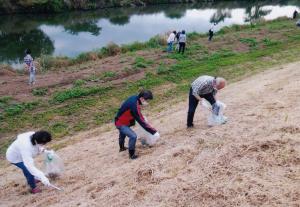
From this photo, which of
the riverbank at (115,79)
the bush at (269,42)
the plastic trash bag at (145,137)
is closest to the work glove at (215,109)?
the plastic trash bag at (145,137)

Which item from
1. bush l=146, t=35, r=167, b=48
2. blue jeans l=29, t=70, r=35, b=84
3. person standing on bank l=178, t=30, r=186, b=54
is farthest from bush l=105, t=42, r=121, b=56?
blue jeans l=29, t=70, r=35, b=84

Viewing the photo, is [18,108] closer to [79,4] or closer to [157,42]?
[157,42]

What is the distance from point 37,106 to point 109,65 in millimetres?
6520

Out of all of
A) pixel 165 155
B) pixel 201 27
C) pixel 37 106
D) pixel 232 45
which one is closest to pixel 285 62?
pixel 232 45

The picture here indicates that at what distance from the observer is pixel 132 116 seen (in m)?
9.39

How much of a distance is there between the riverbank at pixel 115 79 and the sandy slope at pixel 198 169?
423 centimetres

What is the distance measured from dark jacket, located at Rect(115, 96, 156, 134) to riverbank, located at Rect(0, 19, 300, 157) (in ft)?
18.7

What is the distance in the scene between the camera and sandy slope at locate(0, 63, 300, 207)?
7.14 meters

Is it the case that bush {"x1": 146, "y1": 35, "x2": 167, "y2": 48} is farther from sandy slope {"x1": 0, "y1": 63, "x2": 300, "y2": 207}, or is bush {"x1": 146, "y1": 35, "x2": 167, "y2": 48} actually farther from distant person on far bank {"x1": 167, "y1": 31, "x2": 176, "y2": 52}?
sandy slope {"x1": 0, "y1": 63, "x2": 300, "y2": 207}

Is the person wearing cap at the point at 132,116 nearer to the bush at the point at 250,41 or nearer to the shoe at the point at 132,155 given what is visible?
the shoe at the point at 132,155

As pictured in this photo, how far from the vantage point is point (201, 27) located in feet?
151

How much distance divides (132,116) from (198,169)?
6.95 ft

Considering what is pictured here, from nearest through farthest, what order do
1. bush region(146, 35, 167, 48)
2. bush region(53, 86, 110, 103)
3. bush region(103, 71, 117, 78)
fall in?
bush region(53, 86, 110, 103) < bush region(103, 71, 117, 78) < bush region(146, 35, 167, 48)

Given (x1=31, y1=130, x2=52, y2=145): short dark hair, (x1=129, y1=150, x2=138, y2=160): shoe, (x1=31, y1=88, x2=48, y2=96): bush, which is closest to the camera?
(x1=31, y1=130, x2=52, y2=145): short dark hair
